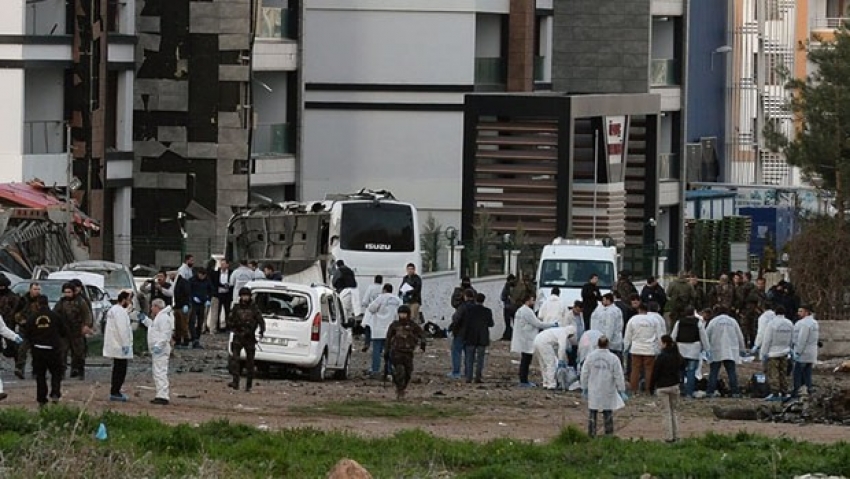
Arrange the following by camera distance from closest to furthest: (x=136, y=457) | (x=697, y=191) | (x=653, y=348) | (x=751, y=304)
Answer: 1. (x=136, y=457)
2. (x=653, y=348)
3. (x=751, y=304)
4. (x=697, y=191)

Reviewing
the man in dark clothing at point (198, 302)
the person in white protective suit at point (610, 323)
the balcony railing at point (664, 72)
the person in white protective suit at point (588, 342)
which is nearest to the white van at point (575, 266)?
the man in dark clothing at point (198, 302)

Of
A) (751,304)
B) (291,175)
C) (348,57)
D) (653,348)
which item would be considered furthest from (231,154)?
(653,348)

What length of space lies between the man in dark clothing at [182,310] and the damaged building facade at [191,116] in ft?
56.3

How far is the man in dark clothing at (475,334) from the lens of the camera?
137ft

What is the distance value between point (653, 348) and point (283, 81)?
30087 millimetres

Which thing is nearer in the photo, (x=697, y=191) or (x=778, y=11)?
(x=697, y=191)

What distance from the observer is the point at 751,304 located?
5253 cm

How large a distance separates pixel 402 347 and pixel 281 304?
2777mm

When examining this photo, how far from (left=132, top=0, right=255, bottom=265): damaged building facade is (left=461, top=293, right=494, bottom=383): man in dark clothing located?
22.6m

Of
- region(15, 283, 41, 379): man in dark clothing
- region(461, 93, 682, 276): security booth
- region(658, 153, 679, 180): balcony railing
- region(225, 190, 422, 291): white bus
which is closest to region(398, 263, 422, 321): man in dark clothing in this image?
region(225, 190, 422, 291): white bus

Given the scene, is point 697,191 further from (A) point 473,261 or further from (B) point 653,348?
(B) point 653,348

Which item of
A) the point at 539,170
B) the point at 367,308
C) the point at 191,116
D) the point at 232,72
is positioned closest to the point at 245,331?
the point at 367,308

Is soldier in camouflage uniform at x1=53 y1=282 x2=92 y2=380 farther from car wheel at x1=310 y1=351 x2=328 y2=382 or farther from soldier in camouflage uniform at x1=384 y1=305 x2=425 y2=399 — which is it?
soldier in camouflage uniform at x1=384 y1=305 x2=425 y2=399

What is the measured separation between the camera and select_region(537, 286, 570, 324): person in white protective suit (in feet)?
147
